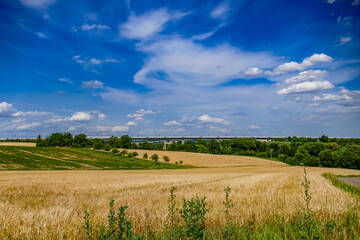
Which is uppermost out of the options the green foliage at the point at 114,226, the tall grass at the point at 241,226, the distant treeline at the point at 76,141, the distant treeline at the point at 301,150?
the distant treeline at the point at 76,141

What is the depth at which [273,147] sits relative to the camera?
156 m

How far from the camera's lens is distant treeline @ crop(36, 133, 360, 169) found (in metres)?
102

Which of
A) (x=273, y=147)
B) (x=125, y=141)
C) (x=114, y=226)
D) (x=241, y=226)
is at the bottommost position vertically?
(x=273, y=147)

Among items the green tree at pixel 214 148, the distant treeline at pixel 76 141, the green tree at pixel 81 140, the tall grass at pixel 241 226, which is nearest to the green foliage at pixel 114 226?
the tall grass at pixel 241 226

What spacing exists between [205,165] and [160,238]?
8898 cm

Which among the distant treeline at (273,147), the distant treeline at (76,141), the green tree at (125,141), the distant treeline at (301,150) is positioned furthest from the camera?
the green tree at (125,141)

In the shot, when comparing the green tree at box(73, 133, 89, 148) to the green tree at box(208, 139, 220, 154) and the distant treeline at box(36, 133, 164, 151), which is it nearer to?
the distant treeline at box(36, 133, 164, 151)

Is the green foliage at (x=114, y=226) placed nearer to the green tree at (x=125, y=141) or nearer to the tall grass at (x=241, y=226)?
the tall grass at (x=241, y=226)

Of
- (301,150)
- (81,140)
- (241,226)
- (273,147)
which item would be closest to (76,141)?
(81,140)

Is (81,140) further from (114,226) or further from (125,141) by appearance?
(114,226)

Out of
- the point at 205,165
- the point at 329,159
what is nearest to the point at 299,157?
the point at 329,159

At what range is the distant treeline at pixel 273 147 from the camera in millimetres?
101531

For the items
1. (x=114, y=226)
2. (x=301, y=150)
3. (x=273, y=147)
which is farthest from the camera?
(x=273, y=147)

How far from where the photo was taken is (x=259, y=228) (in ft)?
18.5
